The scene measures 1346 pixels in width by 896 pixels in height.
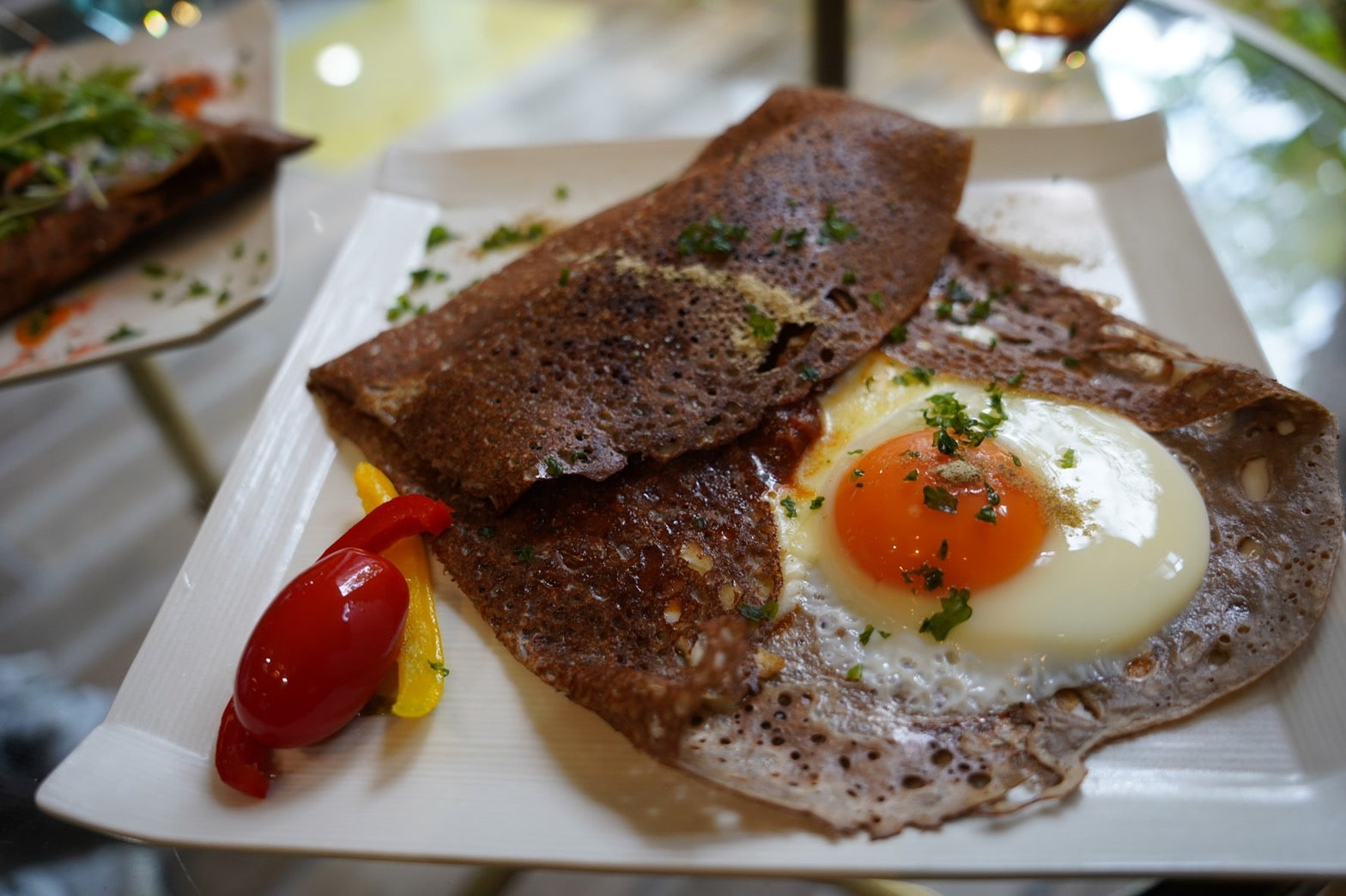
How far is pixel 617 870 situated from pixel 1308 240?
290 cm

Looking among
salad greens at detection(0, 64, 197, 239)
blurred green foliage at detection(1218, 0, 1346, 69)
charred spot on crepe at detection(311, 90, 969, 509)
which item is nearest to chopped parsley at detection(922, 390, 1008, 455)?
charred spot on crepe at detection(311, 90, 969, 509)

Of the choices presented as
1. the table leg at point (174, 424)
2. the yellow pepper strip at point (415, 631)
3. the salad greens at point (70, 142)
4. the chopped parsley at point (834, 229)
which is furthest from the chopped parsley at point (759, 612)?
the salad greens at point (70, 142)

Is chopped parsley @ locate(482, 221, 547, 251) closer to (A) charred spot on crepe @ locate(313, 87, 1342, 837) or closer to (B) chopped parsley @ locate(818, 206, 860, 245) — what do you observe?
(A) charred spot on crepe @ locate(313, 87, 1342, 837)

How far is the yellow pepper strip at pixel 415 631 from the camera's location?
6.10ft

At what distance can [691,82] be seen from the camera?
4238 millimetres

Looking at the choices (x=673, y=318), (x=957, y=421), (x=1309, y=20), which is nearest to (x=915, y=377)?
(x=957, y=421)

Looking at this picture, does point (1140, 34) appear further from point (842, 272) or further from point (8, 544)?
point (8, 544)

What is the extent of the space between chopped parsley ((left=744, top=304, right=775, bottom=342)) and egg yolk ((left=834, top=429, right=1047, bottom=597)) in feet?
1.77

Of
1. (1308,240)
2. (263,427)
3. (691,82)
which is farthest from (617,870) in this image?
(691,82)

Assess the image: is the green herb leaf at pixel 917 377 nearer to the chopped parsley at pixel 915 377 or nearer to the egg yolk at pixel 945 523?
the chopped parsley at pixel 915 377

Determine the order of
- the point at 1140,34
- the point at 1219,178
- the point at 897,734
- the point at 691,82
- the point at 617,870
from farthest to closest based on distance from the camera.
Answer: the point at 691,82
the point at 1140,34
the point at 1219,178
the point at 897,734
the point at 617,870

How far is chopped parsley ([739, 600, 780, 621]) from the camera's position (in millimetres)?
1918

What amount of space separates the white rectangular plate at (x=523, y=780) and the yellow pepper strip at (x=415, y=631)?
0.14 ft

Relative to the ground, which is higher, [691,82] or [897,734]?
[691,82]
